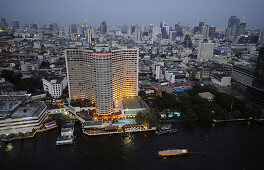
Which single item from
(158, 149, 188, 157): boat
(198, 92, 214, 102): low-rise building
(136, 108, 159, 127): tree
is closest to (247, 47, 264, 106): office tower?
(198, 92, 214, 102): low-rise building

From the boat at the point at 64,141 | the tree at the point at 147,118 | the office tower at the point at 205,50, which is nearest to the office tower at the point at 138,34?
the office tower at the point at 205,50

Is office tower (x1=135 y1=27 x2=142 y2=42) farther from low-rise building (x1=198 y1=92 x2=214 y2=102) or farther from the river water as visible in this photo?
the river water

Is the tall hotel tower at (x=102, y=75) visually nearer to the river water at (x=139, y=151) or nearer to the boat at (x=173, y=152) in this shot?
the river water at (x=139, y=151)

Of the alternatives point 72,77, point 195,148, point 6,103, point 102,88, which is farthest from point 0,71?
point 195,148

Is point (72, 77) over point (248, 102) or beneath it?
over

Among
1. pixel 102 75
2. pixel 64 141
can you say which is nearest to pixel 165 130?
pixel 102 75

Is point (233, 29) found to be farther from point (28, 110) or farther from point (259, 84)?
point (28, 110)

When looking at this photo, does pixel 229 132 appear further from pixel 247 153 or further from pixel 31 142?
pixel 31 142
